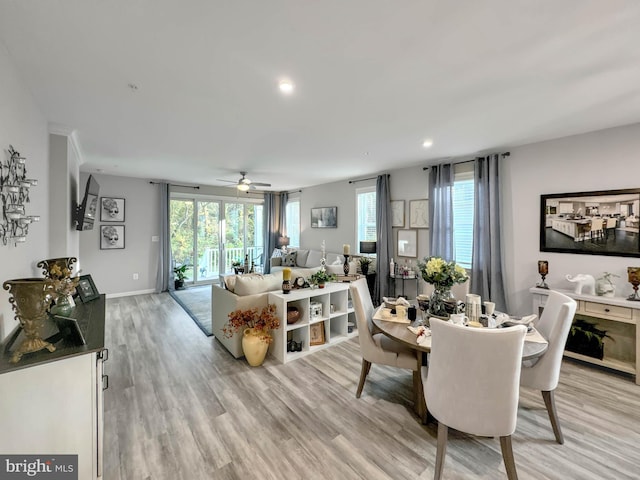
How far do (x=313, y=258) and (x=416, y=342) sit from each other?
16.0 ft

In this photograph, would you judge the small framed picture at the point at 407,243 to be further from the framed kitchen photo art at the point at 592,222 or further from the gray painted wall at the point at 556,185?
the framed kitchen photo art at the point at 592,222

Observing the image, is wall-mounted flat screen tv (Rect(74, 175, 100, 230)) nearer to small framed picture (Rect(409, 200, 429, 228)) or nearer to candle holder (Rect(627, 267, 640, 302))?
small framed picture (Rect(409, 200, 429, 228))

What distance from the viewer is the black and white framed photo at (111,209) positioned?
5703mm

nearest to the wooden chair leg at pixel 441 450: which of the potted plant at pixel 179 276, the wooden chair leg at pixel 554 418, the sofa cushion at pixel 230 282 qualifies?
the wooden chair leg at pixel 554 418

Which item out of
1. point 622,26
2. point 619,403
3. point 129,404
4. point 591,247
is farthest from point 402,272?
point 129,404

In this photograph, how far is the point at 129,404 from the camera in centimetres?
234

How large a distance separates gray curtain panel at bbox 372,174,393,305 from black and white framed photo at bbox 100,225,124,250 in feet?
18.4

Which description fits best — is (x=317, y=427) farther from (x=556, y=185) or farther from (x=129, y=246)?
(x=129, y=246)

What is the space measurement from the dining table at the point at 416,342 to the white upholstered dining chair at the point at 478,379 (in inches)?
11.0

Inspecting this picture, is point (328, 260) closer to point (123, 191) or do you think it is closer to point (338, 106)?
point (338, 106)

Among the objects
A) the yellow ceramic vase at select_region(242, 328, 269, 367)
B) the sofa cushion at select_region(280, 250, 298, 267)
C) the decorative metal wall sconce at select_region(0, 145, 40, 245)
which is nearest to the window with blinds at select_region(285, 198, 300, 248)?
the sofa cushion at select_region(280, 250, 298, 267)

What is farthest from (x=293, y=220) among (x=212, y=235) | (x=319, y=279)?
(x=319, y=279)

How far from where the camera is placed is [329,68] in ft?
6.27

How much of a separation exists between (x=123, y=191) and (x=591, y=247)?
813 cm
